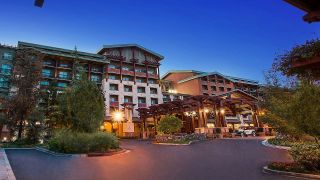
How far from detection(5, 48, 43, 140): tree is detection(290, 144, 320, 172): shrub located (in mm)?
32394

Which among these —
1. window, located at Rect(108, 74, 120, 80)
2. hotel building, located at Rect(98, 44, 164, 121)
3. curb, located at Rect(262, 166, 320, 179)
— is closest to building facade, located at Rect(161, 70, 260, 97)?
hotel building, located at Rect(98, 44, 164, 121)

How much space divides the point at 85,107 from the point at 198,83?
49.5 meters

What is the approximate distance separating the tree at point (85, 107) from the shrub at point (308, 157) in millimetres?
15658

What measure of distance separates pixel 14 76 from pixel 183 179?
113ft

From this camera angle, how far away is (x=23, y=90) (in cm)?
3378

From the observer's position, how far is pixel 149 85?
2510 inches

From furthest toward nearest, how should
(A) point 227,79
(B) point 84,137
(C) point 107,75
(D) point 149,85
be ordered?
(A) point 227,79 < (D) point 149,85 < (C) point 107,75 < (B) point 84,137

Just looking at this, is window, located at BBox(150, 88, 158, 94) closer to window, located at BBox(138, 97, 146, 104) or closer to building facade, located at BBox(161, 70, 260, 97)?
window, located at BBox(138, 97, 146, 104)

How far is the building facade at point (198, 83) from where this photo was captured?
68.0m

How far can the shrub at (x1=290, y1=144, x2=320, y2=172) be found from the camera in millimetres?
8547

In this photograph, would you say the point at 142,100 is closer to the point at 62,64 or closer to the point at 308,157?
the point at 62,64

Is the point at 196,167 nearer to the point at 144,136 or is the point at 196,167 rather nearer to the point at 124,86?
the point at 144,136

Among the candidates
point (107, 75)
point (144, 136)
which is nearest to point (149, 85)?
point (107, 75)

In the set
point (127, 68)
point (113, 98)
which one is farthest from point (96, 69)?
point (113, 98)
